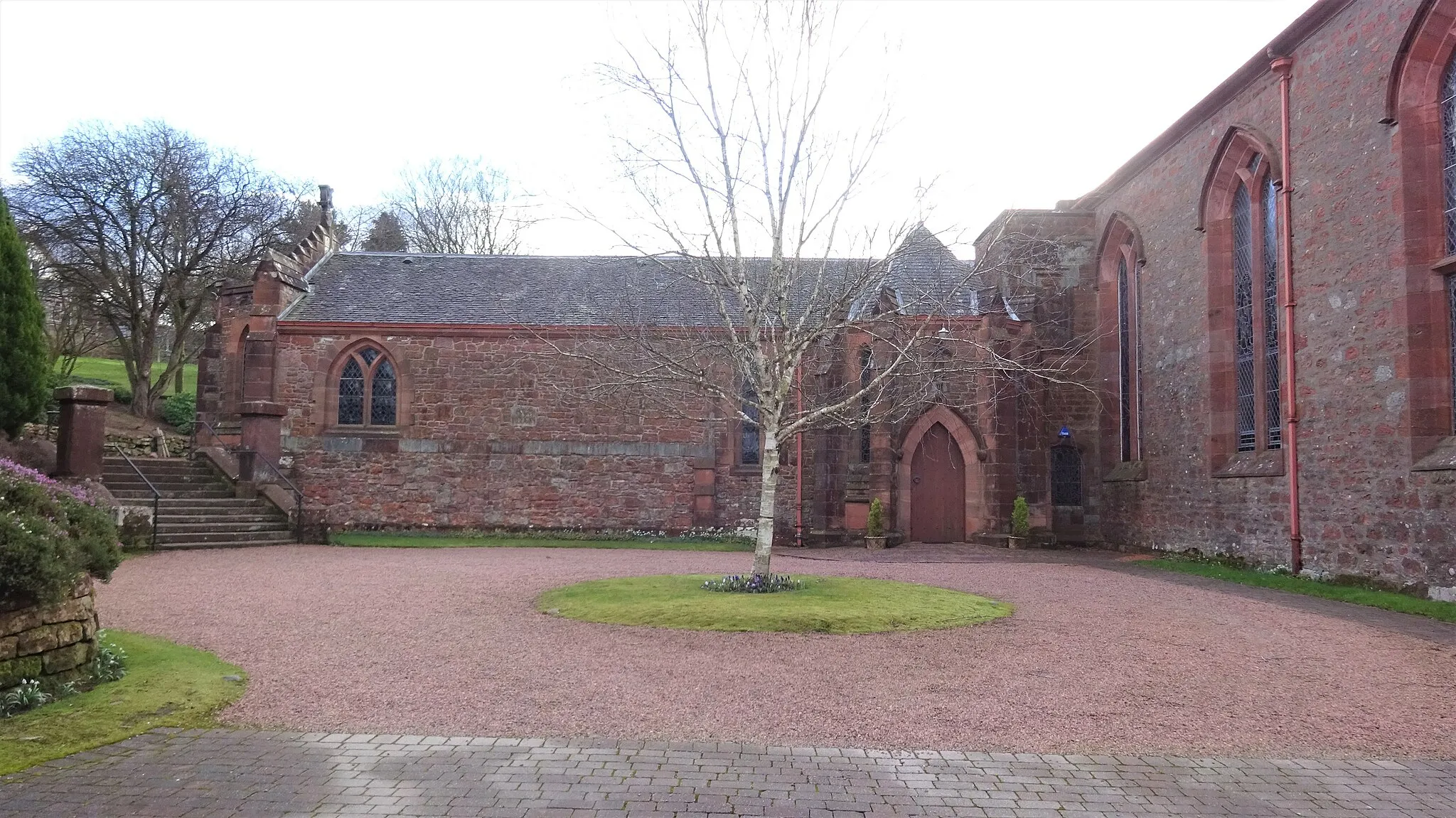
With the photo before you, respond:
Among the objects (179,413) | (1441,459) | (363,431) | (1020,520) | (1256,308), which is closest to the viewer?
(1441,459)

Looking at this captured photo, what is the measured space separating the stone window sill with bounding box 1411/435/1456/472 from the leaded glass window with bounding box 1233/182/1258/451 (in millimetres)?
4295

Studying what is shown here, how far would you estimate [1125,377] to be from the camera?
20688mm

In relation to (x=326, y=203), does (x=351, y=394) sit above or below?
below

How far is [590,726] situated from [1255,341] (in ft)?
48.4

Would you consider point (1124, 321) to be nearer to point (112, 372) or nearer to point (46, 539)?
point (46, 539)

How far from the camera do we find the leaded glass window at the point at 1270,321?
15336 mm

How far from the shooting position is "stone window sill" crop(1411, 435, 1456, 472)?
11.1 meters

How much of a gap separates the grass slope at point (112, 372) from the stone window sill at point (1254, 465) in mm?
42140

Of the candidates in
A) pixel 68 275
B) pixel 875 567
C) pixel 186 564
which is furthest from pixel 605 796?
pixel 68 275

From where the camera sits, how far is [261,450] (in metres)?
21.0

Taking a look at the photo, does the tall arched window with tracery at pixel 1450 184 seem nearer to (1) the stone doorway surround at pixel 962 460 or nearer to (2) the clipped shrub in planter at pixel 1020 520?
(2) the clipped shrub in planter at pixel 1020 520

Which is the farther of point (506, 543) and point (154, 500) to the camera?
point (506, 543)

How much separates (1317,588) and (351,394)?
21.0m

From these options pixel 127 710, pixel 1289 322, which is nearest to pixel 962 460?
pixel 1289 322
